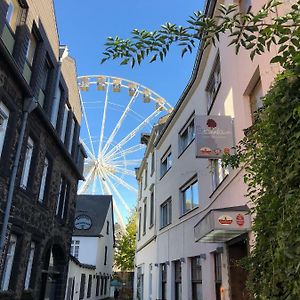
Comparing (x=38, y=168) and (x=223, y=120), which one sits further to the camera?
(x=38, y=168)

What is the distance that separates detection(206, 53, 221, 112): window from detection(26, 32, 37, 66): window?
547 centimetres

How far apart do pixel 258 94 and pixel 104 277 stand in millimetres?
31529

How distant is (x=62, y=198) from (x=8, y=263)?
6051 millimetres

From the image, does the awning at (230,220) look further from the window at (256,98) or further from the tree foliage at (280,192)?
the tree foliage at (280,192)

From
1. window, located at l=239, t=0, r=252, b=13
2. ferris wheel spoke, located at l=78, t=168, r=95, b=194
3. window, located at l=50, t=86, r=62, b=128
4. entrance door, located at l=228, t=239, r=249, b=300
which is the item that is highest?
ferris wheel spoke, located at l=78, t=168, r=95, b=194

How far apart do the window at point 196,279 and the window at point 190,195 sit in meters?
1.75

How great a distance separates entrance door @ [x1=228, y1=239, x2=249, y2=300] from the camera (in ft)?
22.8

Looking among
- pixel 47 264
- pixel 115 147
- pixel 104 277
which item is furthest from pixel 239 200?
pixel 104 277

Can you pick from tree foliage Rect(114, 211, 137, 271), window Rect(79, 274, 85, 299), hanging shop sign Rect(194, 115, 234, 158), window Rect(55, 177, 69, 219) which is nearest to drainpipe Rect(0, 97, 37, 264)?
hanging shop sign Rect(194, 115, 234, 158)

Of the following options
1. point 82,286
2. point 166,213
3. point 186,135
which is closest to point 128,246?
point 82,286

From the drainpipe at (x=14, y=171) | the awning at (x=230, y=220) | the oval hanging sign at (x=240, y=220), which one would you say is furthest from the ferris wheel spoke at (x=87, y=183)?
the oval hanging sign at (x=240, y=220)

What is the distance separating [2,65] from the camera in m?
8.19

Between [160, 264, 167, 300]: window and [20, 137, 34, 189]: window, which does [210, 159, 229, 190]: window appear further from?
[160, 264, 167, 300]: window

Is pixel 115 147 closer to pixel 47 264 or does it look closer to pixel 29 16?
pixel 47 264
